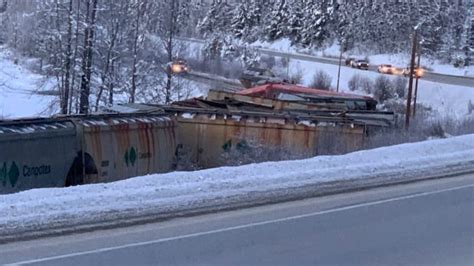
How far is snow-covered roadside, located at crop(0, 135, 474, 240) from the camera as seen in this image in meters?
9.69

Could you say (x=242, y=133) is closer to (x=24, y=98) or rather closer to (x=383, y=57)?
(x=24, y=98)

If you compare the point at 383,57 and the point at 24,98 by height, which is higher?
the point at 383,57

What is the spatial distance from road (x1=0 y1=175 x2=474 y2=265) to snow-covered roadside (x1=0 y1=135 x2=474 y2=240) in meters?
0.41

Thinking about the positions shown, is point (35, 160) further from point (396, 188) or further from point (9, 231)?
point (9, 231)

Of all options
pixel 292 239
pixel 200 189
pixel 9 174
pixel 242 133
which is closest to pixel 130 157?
pixel 9 174

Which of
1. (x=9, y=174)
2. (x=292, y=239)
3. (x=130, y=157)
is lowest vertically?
(x=130, y=157)

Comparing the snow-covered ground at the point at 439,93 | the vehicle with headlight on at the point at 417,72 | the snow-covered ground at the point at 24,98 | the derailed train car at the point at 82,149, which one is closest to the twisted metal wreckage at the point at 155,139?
the derailed train car at the point at 82,149

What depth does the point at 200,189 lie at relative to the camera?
1169 centimetres

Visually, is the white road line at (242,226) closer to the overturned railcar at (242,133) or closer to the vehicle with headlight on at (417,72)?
the overturned railcar at (242,133)

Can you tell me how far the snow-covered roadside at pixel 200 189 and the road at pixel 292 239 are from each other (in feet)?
1.34

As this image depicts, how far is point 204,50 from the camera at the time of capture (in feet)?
274

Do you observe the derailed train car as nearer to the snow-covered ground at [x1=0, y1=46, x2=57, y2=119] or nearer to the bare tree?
the bare tree

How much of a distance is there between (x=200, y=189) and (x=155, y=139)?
41.3ft

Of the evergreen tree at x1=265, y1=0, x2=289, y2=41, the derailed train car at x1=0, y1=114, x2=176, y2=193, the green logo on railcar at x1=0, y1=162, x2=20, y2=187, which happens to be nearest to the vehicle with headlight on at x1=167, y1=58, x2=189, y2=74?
the derailed train car at x1=0, y1=114, x2=176, y2=193
